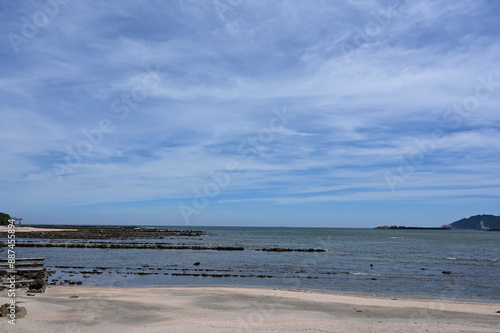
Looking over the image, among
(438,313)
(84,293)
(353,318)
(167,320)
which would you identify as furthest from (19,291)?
(438,313)

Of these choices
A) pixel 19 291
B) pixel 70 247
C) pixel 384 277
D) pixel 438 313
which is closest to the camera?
pixel 438 313

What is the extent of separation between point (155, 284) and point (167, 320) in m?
12.2

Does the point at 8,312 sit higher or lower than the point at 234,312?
higher

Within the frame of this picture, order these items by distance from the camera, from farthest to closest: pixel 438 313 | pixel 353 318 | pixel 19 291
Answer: pixel 19 291, pixel 438 313, pixel 353 318

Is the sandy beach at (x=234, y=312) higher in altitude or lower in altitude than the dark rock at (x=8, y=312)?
lower

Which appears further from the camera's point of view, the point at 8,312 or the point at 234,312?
the point at 234,312

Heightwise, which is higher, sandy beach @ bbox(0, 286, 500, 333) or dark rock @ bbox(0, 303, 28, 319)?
dark rock @ bbox(0, 303, 28, 319)

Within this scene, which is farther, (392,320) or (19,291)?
(19,291)

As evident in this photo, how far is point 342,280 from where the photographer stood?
3012 cm

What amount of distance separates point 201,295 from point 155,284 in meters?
6.63

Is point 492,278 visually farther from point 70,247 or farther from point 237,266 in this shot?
point 70,247

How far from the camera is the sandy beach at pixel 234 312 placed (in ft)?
47.0

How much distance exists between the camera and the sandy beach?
14.3 meters

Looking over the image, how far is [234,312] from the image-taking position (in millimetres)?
17328
